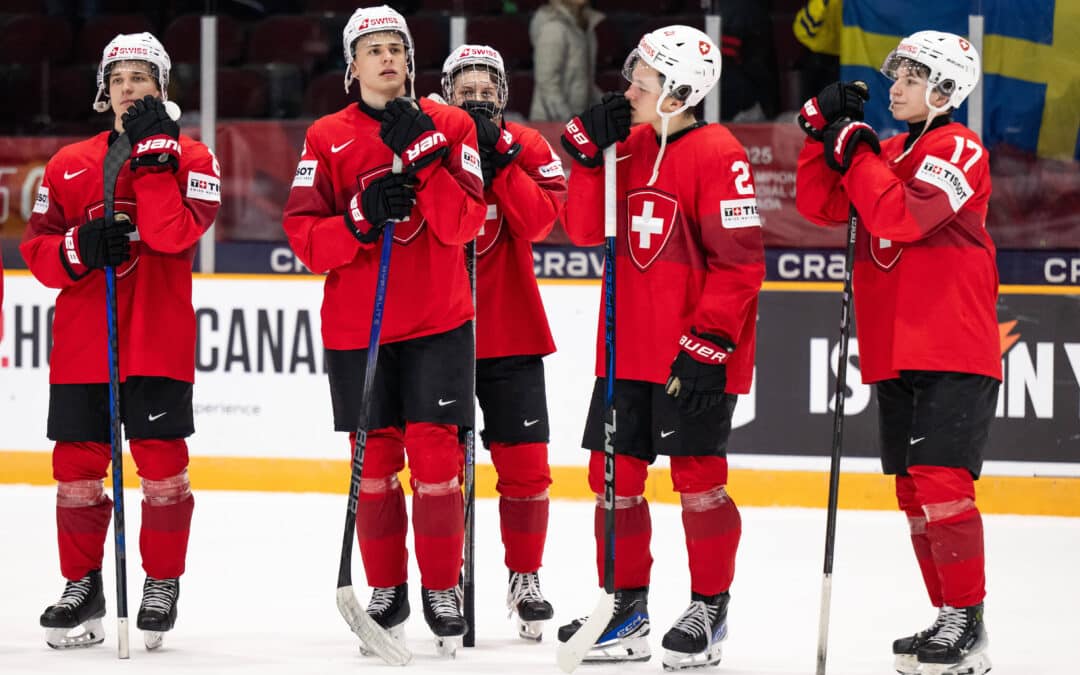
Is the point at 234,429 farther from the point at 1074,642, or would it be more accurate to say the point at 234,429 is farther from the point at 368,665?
the point at 1074,642

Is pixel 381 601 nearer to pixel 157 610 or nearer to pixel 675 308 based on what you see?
pixel 157 610

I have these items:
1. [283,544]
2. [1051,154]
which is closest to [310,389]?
[283,544]

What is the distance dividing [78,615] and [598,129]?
67.2 inches

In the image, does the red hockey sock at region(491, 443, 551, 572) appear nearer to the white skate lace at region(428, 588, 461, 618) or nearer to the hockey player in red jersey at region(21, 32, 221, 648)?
the white skate lace at region(428, 588, 461, 618)

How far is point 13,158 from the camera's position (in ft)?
24.3

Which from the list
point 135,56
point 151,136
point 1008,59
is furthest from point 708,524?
point 1008,59

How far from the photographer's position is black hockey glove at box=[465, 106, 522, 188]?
386 cm

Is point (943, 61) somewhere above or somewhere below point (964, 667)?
above

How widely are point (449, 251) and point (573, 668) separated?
3.30 ft

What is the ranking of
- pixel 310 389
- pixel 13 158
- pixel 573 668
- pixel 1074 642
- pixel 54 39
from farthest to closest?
pixel 54 39 < pixel 13 158 < pixel 310 389 < pixel 1074 642 < pixel 573 668

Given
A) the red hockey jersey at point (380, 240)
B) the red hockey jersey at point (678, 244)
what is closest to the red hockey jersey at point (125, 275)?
the red hockey jersey at point (380, 240)

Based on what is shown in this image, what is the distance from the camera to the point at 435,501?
3.68 m

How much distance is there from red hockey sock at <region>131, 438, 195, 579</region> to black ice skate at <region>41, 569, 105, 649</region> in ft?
0.48

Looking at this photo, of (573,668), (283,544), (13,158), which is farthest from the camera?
(13,158)
